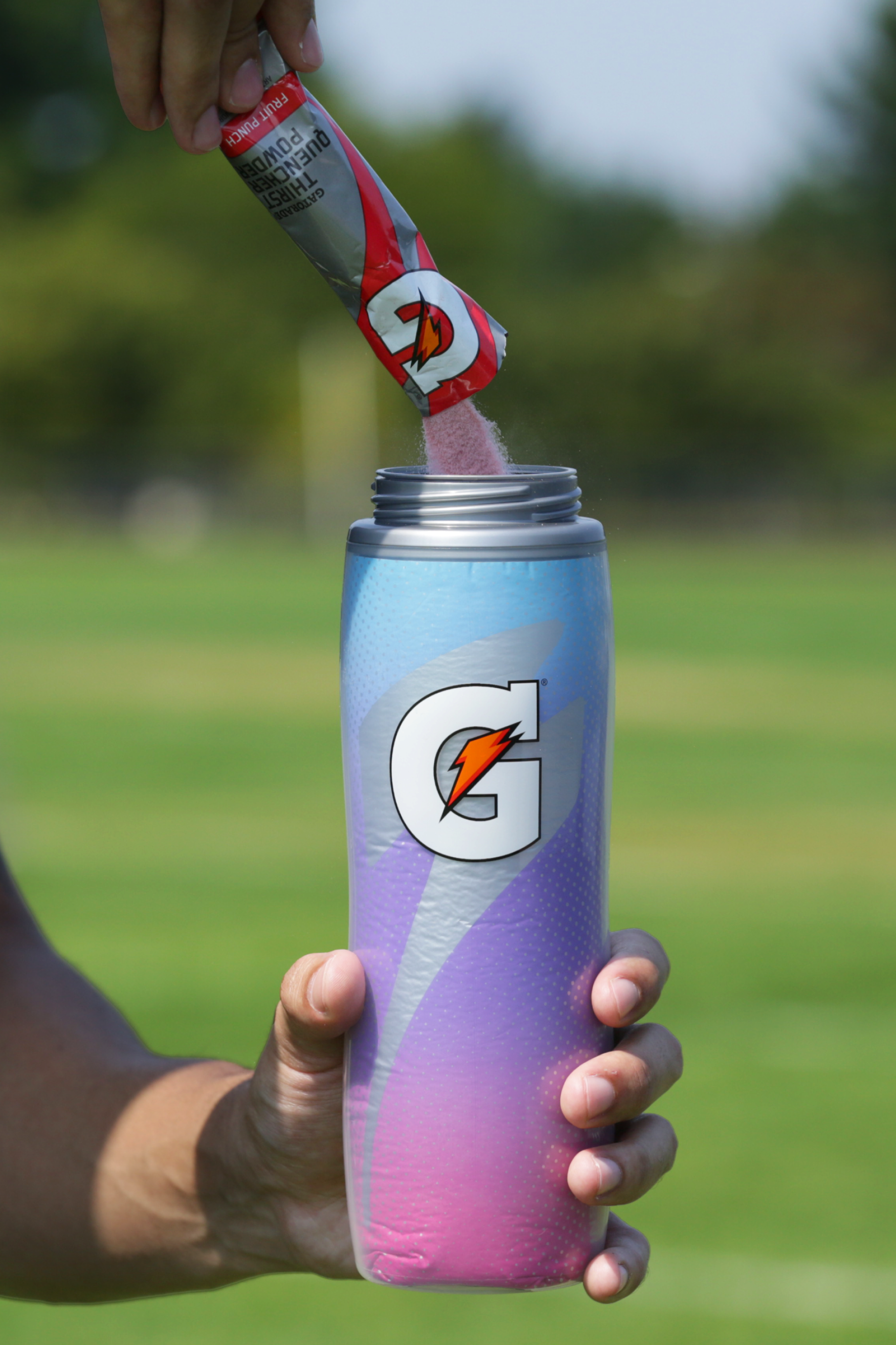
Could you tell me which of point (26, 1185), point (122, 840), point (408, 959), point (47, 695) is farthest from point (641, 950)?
point (47, 695)

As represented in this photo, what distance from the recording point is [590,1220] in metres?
1.75

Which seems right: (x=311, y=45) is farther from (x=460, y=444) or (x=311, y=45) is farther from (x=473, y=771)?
(x=473, y=771)

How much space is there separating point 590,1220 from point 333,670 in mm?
18557

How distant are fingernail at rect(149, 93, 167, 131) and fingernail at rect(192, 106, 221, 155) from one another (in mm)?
39

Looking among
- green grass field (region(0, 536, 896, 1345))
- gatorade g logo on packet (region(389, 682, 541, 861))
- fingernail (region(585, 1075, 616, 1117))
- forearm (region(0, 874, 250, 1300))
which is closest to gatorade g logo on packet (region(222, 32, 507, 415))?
gatorade g logo on packet (region(389, 682, 541, 861))

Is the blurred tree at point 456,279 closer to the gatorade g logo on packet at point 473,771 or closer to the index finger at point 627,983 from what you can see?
the index finger at point 627,983

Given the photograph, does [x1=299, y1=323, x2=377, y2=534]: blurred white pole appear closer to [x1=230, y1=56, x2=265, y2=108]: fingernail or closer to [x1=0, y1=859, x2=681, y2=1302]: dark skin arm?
[x1=0, y1=859, x2=681, y2=1302]: dark skin arm

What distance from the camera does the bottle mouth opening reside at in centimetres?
166

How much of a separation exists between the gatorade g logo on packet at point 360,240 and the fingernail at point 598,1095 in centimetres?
71

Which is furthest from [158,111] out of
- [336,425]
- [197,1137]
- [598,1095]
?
[336,425]

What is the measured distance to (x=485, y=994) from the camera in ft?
5.51

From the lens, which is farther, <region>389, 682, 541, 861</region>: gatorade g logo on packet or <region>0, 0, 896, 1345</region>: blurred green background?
<region>0, 0, 896, 1345</region>: blurred green background

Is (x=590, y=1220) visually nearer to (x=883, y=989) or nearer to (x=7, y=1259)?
(x=7, y=1259)

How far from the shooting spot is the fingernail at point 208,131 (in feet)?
5.25
